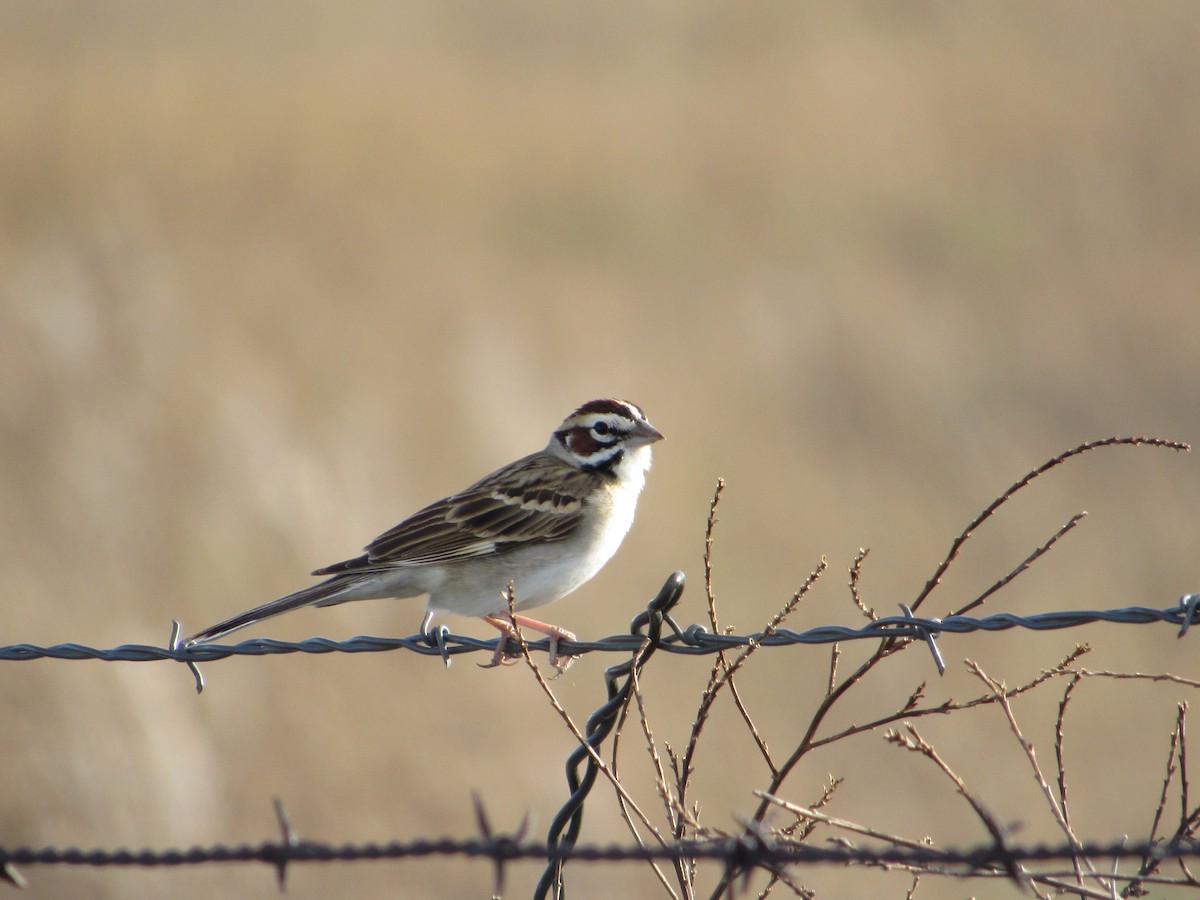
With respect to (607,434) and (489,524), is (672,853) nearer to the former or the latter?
(489,524)

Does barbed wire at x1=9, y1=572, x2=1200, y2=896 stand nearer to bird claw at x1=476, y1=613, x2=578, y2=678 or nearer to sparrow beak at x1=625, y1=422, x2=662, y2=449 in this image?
bird claw at x1=476, y1=613, x2=578, y2=678

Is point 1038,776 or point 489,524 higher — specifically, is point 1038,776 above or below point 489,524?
below

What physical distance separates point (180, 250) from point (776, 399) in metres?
8.78

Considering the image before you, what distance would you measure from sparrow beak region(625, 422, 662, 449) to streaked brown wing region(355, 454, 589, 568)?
0.33 m

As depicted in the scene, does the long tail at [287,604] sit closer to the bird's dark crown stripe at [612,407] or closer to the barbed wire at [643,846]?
the barbed wire at [643,846]

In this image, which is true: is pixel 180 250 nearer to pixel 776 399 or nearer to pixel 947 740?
pixel 776 399

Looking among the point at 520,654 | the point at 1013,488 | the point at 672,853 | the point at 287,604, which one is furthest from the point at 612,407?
the point at 672,853

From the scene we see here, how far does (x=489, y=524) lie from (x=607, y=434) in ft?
3.04

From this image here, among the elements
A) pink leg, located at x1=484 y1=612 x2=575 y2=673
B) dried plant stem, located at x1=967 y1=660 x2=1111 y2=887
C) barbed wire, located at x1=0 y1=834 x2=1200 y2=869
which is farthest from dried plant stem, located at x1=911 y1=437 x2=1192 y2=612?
pink leg, located at x1=484 y1=612 x2=575 y2=673

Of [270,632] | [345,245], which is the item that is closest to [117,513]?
[270,632]

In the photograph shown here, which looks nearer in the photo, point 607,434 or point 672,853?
point 672,853

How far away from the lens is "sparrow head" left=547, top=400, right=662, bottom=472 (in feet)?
26.0

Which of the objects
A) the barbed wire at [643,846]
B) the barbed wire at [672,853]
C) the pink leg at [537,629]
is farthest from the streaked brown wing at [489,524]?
the barbed wire at [672,853]

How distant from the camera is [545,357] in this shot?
62.8ft
